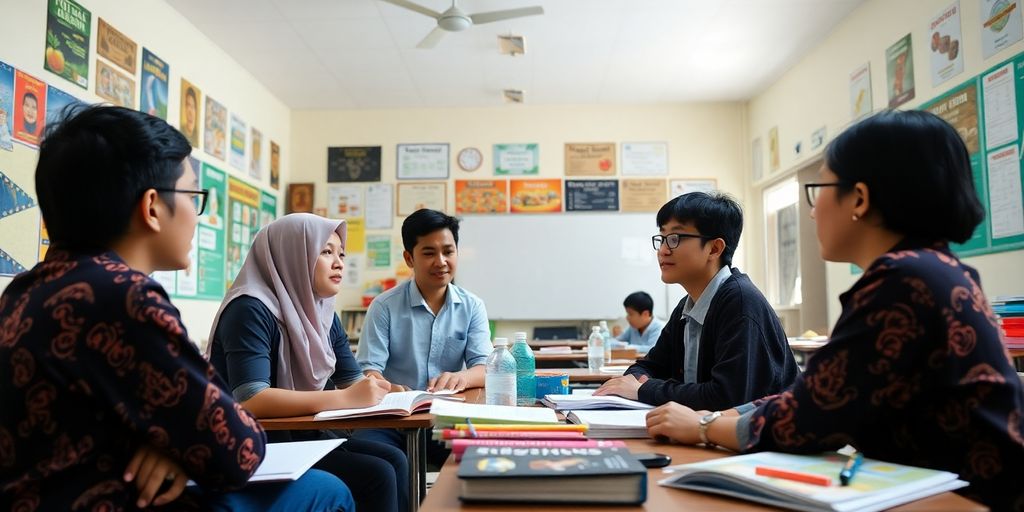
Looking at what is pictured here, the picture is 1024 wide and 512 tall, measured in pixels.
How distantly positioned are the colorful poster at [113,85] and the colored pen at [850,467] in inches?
162

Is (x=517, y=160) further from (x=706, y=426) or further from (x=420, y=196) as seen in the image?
(x=706, y=426)

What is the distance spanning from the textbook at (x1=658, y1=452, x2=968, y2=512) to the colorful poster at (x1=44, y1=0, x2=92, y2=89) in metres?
3.79

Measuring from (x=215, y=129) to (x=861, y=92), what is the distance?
4558mm

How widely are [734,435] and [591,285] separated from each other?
565cm

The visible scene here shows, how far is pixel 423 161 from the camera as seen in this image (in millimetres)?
6801

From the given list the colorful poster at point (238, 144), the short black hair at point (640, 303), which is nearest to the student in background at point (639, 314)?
the short black hair at point (640, 303)

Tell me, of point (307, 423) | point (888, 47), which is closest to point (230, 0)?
point (307, 423)

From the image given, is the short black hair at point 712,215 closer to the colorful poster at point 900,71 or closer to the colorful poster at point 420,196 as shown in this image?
the colorful poster at point 900,71

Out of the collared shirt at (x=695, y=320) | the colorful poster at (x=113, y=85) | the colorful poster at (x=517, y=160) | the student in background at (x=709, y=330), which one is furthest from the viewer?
the colorful poster at (x=517, y=160)

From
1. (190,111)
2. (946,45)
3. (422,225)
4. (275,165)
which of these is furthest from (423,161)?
Result: (946,45)

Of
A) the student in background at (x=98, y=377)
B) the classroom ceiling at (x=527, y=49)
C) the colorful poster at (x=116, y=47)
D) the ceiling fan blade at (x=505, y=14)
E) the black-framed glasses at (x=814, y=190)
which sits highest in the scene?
the classroom ceiling at (x=527, y=49)

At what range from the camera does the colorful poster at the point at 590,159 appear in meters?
6.79

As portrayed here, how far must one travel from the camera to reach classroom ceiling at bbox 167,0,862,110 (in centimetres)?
471

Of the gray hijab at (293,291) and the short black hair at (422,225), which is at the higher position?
the short black hair at (422,225)
